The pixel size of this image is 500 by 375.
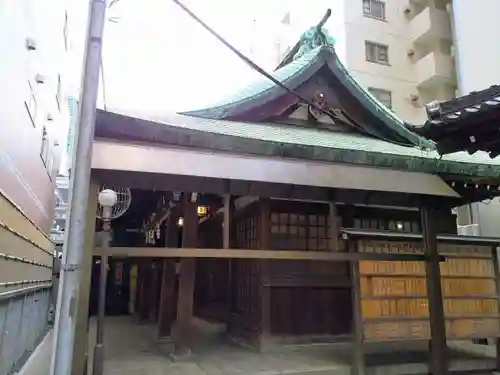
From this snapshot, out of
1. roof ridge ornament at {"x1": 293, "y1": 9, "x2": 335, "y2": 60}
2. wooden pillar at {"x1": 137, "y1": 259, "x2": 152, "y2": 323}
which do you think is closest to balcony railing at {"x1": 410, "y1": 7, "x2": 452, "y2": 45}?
roof ridge ornament at {"x1": 293, "y1": 9, "x2": 335, "y2": 60}

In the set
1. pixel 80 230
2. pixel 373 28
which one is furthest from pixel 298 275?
pixel 373 28

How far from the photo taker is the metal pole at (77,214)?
10.6ft

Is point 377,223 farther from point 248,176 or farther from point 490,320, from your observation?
point 248,176

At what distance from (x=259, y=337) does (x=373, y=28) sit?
20.0 meters

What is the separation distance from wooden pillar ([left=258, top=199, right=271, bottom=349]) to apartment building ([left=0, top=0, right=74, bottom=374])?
16.6ft

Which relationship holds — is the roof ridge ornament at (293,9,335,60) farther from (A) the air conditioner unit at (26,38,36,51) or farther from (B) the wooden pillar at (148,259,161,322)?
(B) the wooden pillar at (148,259,161,322)

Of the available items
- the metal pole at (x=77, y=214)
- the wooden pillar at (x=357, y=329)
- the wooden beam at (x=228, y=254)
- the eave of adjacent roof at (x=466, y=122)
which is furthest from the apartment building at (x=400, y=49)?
the metal pole at (x=77, y=214)

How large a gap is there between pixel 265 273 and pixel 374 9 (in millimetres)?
20197

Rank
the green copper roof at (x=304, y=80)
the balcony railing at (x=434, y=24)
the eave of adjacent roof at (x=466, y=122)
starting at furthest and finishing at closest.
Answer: the balcony railing at (x=434, y=24) < the green copper roof at (x=304, y=80) < the eave of adjacent roof at (x=466, y=122)

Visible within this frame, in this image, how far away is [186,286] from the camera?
8.34 metres

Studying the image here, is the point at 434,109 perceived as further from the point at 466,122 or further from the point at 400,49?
the point at 400,49

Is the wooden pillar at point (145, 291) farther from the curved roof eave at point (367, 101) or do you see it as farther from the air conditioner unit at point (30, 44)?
the curved roof eave at point (367, 101)

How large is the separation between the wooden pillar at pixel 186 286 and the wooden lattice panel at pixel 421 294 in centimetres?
344

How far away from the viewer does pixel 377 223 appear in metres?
10.6
